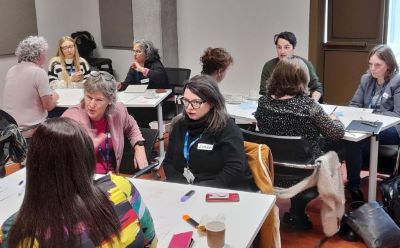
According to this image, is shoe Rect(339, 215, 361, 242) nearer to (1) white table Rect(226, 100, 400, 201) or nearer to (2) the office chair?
(1) white table Rect(226, 100, 400, 201)

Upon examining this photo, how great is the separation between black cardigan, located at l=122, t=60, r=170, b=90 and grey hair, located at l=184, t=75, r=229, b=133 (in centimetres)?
Answer: 223

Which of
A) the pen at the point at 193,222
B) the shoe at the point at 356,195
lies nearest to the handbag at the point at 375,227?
the shoe at the point at 356,195

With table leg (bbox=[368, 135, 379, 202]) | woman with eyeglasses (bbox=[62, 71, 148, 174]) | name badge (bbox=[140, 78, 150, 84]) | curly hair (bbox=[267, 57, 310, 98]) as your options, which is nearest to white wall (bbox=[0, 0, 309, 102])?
name badge (bbox=[140, 78, 150, 84])

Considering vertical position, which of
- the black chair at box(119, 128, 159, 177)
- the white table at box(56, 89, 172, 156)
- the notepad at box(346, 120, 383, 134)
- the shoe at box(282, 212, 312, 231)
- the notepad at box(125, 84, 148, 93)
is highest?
the notepad at box(125, 84, 148, 93)

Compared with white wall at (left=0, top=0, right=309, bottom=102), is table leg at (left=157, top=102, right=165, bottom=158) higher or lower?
lower

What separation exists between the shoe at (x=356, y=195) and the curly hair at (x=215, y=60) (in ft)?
4.76

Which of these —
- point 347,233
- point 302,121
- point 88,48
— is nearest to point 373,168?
point 347,233

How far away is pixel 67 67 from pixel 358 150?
3262 millimetres

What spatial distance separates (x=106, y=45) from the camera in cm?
713

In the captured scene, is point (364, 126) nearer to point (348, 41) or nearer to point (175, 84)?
point (175, 84)

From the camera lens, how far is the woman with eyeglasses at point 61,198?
1.31 m

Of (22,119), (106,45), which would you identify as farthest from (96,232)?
(106,45)

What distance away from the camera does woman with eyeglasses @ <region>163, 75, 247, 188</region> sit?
254 centimetres

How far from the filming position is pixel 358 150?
11.8 feet
